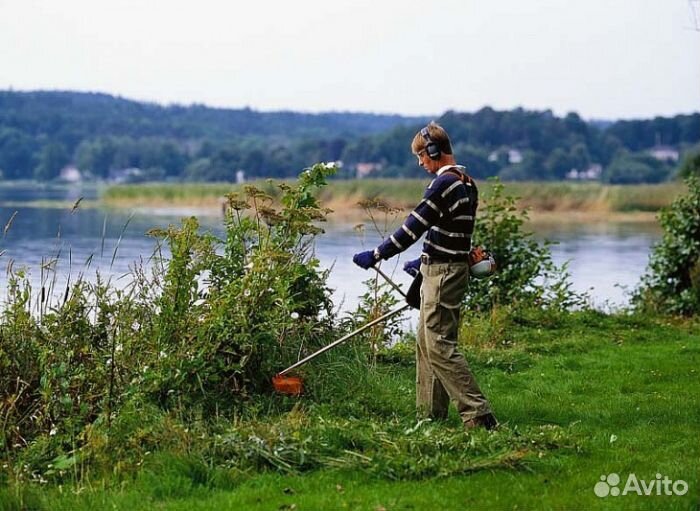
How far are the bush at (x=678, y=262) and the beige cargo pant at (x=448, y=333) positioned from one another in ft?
21.4

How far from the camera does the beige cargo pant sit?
6.25 meters

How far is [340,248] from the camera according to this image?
812 inches

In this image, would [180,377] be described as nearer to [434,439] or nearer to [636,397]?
[434,439]

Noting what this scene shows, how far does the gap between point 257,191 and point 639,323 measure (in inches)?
211

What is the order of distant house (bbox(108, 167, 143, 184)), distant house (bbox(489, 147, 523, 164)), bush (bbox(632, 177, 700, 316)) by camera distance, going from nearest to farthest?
bush (bbox(632, 177, 700, 316))
distant house (bbox(489, 147, 523, 164))
distant house (bbox(108, 167, 143, 184))

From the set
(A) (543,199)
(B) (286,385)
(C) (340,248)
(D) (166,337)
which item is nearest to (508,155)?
(A) (543,199)

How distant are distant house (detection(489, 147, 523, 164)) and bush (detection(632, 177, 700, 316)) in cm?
4612

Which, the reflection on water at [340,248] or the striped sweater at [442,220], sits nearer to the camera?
the striped sweater at [442,220]

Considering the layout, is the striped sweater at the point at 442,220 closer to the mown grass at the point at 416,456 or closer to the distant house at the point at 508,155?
the mown grass at the point at 416,456

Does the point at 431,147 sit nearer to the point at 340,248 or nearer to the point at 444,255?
the point at 444,255

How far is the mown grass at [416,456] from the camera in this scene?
501 cm

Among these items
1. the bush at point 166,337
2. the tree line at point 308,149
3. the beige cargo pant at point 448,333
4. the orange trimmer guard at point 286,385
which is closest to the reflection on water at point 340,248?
the bush at point 166,337

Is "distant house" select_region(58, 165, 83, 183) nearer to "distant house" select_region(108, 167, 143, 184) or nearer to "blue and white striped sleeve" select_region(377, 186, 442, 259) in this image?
"distant house" select_region(108, 167, 143, 184)

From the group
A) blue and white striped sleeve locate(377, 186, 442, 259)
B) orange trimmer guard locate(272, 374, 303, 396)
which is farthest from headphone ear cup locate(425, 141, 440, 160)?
orange trimmer guard locate(272, 374, 303, 396)
